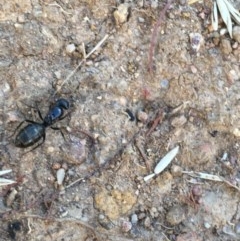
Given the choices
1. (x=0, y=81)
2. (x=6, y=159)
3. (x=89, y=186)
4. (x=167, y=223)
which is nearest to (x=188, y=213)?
(x=167, y=223)

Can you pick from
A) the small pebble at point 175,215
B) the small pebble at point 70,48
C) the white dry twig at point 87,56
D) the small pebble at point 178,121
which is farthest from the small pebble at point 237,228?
the small pebble at point 70,48

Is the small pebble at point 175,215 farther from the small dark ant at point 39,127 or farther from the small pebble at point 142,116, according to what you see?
the small dark ant at point 39,127

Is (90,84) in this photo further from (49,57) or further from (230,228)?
(230,228)

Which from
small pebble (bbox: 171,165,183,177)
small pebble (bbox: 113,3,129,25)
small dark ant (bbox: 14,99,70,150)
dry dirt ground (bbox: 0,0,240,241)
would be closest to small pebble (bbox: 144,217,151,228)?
dry dirt ground (bbox: 0,0,240,241)

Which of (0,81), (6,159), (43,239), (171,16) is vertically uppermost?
(171,16)

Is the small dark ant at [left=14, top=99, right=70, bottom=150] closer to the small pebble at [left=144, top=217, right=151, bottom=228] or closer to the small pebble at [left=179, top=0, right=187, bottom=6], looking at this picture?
the small pebble at [left=144, top=217, right=151, bottom=228]

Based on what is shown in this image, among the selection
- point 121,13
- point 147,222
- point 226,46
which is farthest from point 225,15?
point 147,222
